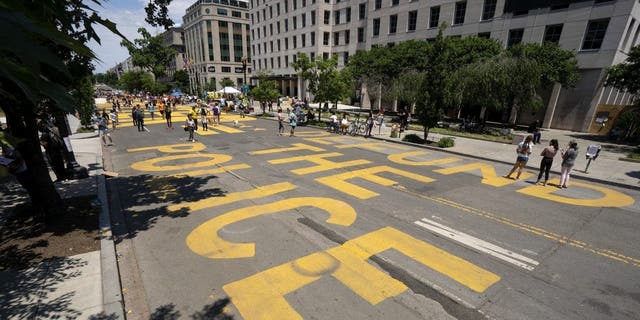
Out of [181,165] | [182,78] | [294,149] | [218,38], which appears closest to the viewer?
[181,165]

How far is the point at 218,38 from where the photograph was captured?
87125 millimetres

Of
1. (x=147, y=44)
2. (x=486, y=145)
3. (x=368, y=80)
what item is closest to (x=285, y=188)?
(x=486, y=145)

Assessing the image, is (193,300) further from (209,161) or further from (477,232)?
(209,161)

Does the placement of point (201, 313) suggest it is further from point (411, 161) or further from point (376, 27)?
point (376, 27)

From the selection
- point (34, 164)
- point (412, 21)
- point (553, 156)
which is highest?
point (412, 21)

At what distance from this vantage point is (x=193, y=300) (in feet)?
15.7

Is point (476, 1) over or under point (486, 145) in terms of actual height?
over

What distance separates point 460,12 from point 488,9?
10.4ft

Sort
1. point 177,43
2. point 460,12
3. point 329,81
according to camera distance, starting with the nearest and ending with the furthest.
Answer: point 329,81 < point 460,12 < point 177,43

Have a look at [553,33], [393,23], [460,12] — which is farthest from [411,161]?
[393,23]

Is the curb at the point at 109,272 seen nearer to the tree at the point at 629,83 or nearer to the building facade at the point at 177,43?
the tree at the point at 629,83

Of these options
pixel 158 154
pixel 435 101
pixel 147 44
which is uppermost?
pixel 147 44

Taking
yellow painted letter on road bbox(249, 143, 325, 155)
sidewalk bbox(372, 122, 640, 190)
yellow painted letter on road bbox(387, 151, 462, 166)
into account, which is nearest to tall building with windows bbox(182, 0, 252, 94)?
yellow painted letter on road bbox(249, 143, 325, 155)

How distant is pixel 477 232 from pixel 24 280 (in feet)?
28.8
